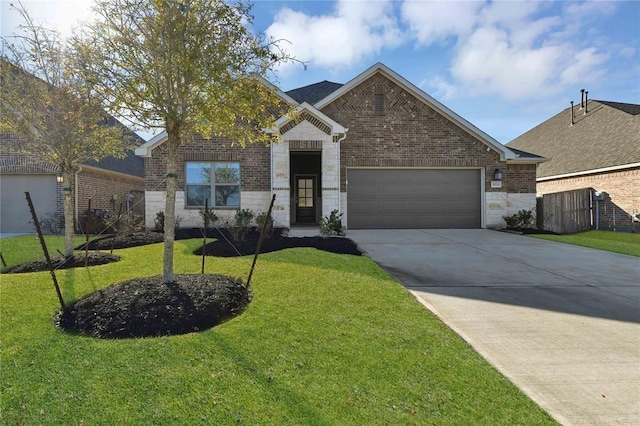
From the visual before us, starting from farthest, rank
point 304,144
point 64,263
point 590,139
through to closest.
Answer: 1. point 590,139
2. point 304,144
3. point 64,263

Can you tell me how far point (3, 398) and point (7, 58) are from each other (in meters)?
7.55

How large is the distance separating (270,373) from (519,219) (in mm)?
13739

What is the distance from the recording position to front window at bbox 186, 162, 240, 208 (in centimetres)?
1289

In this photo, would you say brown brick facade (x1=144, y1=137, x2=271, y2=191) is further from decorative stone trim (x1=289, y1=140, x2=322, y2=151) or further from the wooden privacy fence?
the wooden privacy fence

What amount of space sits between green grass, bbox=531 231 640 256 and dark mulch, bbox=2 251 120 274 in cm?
1234

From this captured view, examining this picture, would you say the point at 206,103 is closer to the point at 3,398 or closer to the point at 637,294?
the point at 3,398

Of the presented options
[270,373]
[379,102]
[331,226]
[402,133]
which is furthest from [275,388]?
[379,102]

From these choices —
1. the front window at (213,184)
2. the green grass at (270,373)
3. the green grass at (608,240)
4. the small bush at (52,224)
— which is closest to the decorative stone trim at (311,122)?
the front window at (213,184)

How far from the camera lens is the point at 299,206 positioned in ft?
55.9

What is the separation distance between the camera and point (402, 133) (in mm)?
13820

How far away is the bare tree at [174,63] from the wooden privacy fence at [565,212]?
558 inches

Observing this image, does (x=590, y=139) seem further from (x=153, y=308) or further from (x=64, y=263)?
(x=64, y=263)

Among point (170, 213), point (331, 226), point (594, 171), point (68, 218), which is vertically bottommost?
point (331, 226)

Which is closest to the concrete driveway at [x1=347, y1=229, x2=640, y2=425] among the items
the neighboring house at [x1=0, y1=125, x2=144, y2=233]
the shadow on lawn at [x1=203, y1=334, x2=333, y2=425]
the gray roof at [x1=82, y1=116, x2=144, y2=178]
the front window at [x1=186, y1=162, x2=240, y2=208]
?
the shadow on lawn at [x1=203, y1=334, x2=333, y2=425]
